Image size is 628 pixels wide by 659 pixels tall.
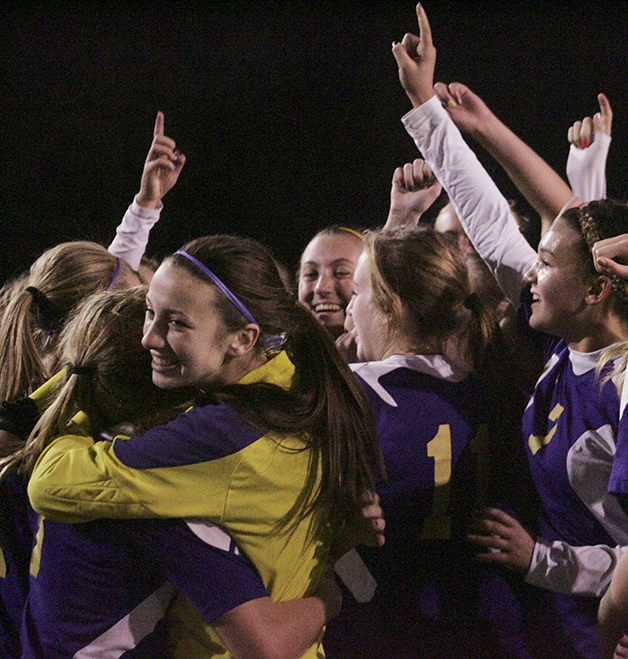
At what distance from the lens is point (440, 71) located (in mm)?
3566

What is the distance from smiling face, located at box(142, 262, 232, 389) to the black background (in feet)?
8.46

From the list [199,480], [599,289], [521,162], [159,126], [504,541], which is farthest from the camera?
[159,126]

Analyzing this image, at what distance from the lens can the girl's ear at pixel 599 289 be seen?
1.65m

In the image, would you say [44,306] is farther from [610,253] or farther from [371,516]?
[610,253]

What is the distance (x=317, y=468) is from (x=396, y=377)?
49 cm

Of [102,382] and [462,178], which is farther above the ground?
[462,178]

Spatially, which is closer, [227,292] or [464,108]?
[227,292]

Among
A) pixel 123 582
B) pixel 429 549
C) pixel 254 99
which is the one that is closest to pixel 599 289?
pixel 429 549

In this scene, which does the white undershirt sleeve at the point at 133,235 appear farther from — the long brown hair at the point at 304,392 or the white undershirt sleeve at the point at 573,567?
the white undershirt sleeve at the point at 573,567

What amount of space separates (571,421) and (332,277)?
1104 mm

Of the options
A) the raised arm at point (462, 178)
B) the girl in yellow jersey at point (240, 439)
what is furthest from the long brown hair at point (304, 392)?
the raised arm at point (462, 178)

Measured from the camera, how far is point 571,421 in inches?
61.6

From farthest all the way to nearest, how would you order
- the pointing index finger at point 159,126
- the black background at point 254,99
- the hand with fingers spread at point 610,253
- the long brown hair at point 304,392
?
the black background at point 254,99 → the pointing index finger at point 159,126 → the hand with fingers spread at point 610,253 → the long brown hair at point 304,392

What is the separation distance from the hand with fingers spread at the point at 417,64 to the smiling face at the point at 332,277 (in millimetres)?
531
